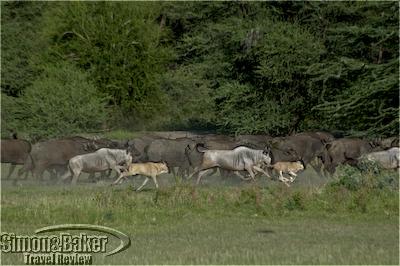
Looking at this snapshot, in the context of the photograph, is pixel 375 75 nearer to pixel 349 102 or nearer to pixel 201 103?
pixel 349 102

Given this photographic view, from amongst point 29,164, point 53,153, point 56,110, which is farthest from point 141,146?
point 56,110

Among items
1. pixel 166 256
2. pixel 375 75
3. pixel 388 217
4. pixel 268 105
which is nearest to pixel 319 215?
pixel 388 217

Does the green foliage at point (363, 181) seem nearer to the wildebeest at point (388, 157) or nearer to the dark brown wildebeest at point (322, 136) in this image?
the wildebeest at point (388, 157)

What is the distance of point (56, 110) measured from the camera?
123 ft

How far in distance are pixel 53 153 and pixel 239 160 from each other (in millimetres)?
6773

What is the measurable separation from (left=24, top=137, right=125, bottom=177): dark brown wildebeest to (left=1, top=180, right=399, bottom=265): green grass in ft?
20.4

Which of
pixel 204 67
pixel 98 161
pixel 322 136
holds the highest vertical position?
pixel 204 67

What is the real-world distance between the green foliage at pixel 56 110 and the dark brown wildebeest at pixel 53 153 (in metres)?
10.6

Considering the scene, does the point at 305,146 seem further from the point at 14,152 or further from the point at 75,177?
the point at 14,152

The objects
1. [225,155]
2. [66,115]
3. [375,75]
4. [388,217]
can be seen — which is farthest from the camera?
[66,115]

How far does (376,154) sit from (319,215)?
6819 mm

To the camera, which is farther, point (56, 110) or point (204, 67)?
point (204, 67)

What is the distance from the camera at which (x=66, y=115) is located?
37.2 meters

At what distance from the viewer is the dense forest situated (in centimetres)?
2980
